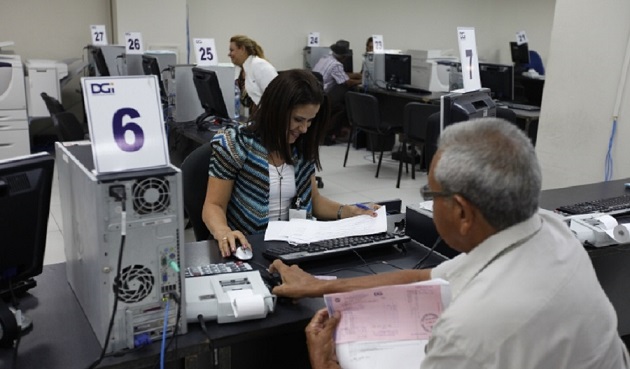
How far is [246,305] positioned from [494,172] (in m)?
0.63

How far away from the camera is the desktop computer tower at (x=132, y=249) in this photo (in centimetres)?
107

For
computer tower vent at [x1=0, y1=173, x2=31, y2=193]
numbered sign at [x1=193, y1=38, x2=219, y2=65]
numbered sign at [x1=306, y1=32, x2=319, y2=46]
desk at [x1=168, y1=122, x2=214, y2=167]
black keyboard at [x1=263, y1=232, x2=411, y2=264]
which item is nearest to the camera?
computer tower vent at [x1=0, y1=173, x2=31, y2=193]

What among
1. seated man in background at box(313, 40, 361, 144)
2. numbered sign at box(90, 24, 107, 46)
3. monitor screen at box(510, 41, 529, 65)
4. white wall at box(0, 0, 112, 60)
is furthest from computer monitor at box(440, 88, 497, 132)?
monitor screen at box(510, 41, 529, 65)

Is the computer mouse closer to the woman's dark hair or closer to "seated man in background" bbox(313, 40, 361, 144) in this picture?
the woman's dark hair

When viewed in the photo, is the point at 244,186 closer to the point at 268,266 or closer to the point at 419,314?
the point at 268,266

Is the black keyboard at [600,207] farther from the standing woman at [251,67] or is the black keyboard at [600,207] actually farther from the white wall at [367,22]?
the white wall at [367,22]

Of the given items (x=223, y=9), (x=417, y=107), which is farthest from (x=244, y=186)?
(x=223, y=9)

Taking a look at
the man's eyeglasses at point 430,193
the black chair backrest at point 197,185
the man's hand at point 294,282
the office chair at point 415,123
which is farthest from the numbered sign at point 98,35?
the man's eyeglasses at point 430,193

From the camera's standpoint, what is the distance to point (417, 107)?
16.7 ft

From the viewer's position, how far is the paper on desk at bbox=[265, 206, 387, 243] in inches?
68.0

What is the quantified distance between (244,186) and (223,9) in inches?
239

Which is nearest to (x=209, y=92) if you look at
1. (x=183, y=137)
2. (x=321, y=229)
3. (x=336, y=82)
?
(x=183, y=137)

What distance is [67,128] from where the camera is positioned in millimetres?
3371

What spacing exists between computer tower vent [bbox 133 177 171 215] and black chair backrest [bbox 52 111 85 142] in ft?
7.94
